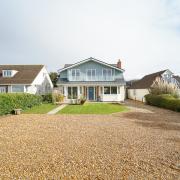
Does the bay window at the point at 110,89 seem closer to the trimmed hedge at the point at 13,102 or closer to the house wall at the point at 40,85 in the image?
the house wall at the point at 40,85

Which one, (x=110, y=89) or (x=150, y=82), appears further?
(x=150, y=82)

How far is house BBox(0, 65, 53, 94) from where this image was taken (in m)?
30.2

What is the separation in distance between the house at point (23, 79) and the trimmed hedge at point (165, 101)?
706 inches

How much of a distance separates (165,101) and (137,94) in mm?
17719

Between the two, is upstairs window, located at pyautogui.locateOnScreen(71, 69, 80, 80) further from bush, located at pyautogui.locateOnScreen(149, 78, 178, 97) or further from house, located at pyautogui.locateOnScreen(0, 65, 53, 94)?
bush, located at pyautogui.locateOnScreen(149, 78, 178, 97)

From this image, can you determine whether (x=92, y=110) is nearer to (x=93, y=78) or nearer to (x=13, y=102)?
(x=13, y=102)

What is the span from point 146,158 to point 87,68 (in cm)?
2559

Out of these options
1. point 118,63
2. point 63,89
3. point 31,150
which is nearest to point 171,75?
point 118,63

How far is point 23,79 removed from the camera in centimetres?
3102

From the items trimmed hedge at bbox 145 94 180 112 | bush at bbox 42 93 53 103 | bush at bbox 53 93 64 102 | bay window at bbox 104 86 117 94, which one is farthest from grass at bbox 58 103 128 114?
bay window at bbox 104 86 117 94

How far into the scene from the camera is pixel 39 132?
1025 cm

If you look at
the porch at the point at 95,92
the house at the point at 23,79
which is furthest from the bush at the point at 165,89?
the house at the point at 23,79

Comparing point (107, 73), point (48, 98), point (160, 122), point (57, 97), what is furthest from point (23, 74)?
point (160, 122)

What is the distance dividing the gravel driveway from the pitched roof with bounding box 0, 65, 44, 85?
68.4 ft
